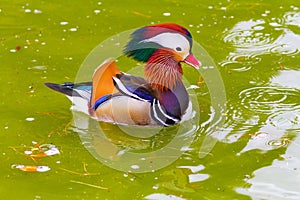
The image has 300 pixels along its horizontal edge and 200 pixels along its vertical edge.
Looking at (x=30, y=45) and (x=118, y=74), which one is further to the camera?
(x=30, y=45)

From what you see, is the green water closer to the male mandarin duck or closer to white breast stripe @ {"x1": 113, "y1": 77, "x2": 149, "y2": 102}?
the male mandarin duck

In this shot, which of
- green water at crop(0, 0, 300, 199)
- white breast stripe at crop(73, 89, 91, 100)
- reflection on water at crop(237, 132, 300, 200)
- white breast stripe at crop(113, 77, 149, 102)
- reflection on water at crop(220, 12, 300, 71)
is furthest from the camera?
reflection on water at crop(220, 12, 300, 71)

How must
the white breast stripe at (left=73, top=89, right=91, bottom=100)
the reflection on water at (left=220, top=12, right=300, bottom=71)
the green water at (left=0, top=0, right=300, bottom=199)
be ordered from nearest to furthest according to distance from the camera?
the green water at (left=0, top=0, right=300, bottom=199), the white breast stripe at (left=73, top=89, right=91, bottom=100), the reflection on water at (left=220, top=12, right=300, bottom=71)

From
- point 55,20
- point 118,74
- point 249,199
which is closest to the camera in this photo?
point 249,199

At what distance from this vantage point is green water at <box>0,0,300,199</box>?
15.1 ft

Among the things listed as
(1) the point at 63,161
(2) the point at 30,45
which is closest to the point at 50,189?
(1) the point at 63,161

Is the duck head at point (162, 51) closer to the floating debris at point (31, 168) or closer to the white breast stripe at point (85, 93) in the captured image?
the white breast stripe at point (85, 93)

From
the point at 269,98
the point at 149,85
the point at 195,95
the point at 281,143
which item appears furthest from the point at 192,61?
the point at 281,143

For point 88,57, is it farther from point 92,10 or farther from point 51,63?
point 92,10

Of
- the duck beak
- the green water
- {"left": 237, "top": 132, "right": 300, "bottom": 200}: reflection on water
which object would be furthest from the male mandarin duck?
{"left": 237, "top": 132, "right": 300, "bottom": 200}: reflection on water

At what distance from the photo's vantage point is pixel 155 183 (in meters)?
4.61

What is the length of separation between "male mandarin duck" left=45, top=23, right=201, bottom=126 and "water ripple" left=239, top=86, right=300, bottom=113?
1.93ft

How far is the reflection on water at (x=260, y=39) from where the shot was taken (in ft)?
20.9

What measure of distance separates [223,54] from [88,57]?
4.17 ft
